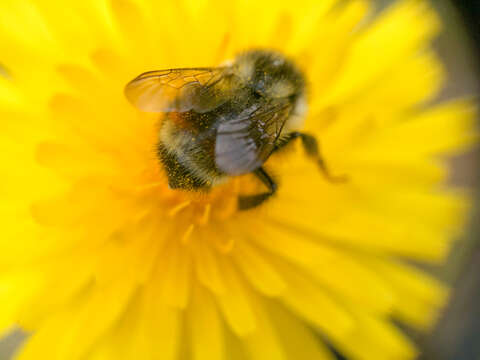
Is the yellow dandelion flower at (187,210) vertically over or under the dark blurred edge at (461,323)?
over

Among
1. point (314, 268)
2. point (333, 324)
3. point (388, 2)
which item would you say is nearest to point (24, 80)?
point (314, 268)

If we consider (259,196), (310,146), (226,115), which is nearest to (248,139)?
(226,115)

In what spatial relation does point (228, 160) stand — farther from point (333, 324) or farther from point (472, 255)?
point (472, 255)

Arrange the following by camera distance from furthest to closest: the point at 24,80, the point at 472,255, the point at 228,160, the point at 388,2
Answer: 1. the point at 388,2
2. the point at 472,255
3. the point at 24,80
4. the point at 228,160

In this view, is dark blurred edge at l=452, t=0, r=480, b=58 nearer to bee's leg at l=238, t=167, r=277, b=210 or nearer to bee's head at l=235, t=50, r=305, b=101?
bee's head at l=235, t=50, r=305, b=101

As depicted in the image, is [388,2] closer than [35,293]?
No

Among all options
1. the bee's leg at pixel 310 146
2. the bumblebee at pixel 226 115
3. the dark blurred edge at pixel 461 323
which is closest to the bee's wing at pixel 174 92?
the bumblebee at pixel 226 115

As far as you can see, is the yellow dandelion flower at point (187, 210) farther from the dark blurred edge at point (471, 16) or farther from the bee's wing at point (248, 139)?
the dark blurred edge at point (471, 16)
